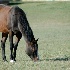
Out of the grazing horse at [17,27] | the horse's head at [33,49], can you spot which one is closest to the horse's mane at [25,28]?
the grazing horse at [17,27]

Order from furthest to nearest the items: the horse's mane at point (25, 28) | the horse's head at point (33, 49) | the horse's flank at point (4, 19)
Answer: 1. the horse's flank at point (4, 19)
2. the horse's mane at point (25, 28)
3. the horse's head at point (33, 49)

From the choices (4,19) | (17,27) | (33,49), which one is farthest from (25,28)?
(4,19)

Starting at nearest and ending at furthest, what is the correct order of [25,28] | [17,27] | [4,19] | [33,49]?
[33,49], [25,28], [17,27], [4,19]

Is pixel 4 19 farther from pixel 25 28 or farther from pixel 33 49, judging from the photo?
pixel 33 49

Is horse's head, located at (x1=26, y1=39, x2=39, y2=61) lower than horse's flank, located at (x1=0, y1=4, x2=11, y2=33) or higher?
lower

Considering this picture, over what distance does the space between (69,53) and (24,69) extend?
14.2 feet

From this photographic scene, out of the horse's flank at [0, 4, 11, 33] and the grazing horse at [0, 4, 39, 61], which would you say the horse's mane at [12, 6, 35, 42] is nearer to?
the grazing horse at [0, 4, 39, 61]

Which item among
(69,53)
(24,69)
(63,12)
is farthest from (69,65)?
(63,12)

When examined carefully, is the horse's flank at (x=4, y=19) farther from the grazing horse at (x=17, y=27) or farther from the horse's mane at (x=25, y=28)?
the horse's mane at (x=25, y=28)

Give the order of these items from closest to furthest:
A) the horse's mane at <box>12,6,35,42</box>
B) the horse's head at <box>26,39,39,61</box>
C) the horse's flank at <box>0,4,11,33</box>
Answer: the horse's head at <box>26,39,39,61</box>
the horse's mane at <box>12,6,35,42</box>
the horse's flank at <box>0,4,11,33</box>

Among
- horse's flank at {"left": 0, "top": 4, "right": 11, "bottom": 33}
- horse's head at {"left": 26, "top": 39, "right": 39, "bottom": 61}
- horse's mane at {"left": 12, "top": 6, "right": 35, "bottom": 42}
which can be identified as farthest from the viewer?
horse's flank at {"left": 0, "top": 4, "right": 11, "bottom": 33}

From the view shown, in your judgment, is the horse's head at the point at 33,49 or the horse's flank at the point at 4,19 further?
the horse's flank at the point at 4,19

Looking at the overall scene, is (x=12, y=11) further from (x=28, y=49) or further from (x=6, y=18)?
(x=28, y=49)

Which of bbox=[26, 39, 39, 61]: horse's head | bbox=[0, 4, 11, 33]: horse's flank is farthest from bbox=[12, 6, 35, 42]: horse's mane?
bbox=[0, 4, 11, 33]: horse's flank
